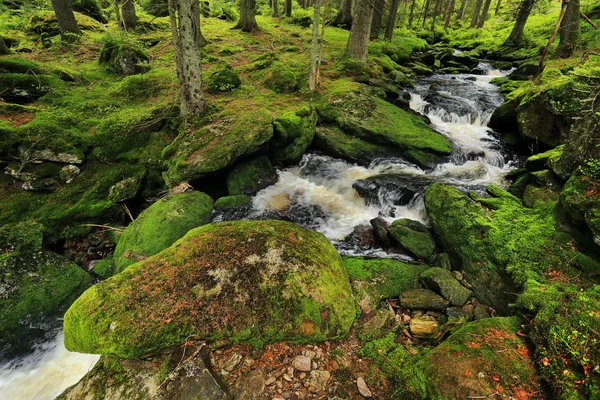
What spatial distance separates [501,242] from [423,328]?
90.6 inches

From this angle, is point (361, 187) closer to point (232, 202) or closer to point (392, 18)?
point (232, 202)

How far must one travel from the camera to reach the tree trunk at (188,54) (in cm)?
756

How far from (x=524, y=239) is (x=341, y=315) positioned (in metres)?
3.68

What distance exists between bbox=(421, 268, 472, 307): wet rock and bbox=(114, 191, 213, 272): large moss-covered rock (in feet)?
16.8

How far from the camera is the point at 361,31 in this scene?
1335 centimetres

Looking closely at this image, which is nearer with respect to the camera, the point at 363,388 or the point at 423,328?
the point at 363,388

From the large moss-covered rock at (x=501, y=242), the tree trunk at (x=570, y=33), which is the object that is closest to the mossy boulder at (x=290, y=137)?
the large moss-covered rock at (x=501, y=242)

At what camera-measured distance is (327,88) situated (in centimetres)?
1225

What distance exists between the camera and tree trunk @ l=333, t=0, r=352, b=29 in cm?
2377

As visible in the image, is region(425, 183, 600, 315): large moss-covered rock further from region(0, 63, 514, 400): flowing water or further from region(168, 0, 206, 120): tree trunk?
region(168, 0, 206, 120): tree trunk

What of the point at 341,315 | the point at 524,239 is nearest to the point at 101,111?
the point at 341,315

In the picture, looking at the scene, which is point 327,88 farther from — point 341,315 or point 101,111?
point 341,315

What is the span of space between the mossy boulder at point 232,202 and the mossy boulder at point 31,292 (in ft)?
10.7

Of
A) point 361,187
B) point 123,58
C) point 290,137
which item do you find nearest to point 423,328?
point 361,187
